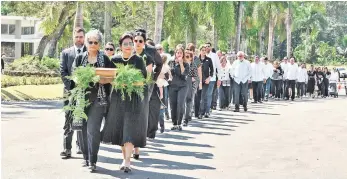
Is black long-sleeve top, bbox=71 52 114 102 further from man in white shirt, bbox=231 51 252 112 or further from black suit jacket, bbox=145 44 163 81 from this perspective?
man in white shirt, bbox=231 51 252 112

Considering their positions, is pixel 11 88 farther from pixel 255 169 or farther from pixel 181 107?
pixel 255 169

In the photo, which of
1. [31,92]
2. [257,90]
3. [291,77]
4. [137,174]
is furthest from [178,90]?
[291,77]

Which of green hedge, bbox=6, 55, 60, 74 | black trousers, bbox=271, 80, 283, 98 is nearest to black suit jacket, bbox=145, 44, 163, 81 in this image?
black trousers, bbox=271, 80, 283, 98

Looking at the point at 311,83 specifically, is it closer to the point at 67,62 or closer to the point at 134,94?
the point at 67,62

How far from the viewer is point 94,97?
362 inches

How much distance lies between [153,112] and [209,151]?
4.39 feet

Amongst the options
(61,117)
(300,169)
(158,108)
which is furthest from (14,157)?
(61,117)

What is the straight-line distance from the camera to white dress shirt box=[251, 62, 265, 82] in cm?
2627

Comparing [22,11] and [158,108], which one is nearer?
[158,108]

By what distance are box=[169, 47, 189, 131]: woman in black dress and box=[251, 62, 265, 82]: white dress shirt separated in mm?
11574

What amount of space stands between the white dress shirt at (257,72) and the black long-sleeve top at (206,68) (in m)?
8.29

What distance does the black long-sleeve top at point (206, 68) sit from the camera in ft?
58.9

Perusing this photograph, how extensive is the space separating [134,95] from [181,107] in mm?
5500

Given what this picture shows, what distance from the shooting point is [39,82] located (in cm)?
3188
